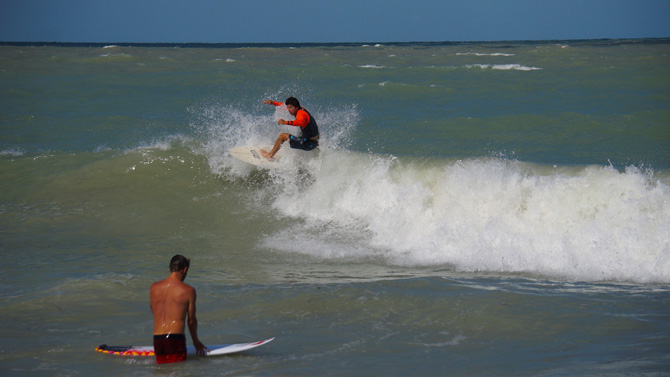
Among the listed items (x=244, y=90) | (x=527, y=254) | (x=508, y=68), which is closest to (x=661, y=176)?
(x=527, y=254)

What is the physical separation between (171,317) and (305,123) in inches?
246

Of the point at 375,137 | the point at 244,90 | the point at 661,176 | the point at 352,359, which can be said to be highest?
the point at 244,90

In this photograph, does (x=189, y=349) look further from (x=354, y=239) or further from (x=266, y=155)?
(x=266, y=155)

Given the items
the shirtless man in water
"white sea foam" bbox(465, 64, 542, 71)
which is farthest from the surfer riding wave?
"white sea foam" bbox(465, 64, 542, 71)

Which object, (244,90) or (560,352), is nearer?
(560,352)

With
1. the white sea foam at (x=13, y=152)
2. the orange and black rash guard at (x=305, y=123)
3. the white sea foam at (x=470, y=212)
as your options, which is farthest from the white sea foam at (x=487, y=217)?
the white sea foam at (x=13, y=152)

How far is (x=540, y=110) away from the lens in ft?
65.9

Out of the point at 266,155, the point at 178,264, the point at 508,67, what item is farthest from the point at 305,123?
the point at 508,67

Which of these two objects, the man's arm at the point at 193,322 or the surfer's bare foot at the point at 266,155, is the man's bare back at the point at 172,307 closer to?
the man's arm at the point at 193,322

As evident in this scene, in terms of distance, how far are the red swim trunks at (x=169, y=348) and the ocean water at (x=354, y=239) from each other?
13cm

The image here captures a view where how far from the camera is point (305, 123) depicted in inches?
419

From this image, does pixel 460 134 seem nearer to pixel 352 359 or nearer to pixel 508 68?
pixel 352 359

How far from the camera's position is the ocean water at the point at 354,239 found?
5332 millimetres

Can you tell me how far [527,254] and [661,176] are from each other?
11.7 ft
